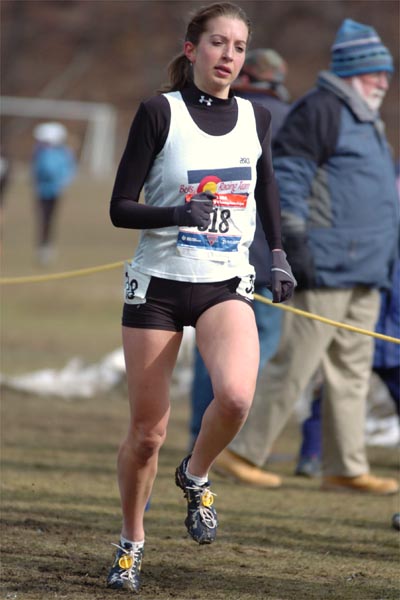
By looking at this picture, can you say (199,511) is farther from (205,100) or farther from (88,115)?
(88,115)

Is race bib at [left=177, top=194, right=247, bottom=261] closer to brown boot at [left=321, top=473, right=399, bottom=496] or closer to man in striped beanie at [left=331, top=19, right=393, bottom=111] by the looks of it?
man in striped beanie at [left=331, top=19, right=393, bottom=111]

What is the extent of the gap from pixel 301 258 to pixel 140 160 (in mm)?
2310

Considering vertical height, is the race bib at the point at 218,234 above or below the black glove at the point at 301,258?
above

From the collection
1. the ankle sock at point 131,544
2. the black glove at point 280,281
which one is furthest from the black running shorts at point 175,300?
the ankle sock at point 131,544

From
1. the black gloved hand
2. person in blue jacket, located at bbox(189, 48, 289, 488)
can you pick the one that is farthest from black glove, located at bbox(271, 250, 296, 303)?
person in blue jacket, located at bbox(189, 48, 289, 488)

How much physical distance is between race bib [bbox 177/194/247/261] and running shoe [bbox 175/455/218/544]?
2.36ft

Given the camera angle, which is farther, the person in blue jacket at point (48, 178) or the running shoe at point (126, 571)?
the person in blue jacket at point (48, 178)

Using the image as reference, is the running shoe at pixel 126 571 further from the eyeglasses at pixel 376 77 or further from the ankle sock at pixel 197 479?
the eyeglasses at pixel 376 77

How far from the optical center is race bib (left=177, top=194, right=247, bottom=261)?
4176 mm

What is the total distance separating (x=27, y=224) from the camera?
78.6 ft

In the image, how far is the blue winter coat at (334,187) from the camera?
20.8ft

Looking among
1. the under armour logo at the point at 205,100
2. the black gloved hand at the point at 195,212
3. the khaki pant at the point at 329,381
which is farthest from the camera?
the khaki pant at the point at 329,381

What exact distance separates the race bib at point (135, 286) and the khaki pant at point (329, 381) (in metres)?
2.41

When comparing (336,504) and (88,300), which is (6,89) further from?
(336,504)
